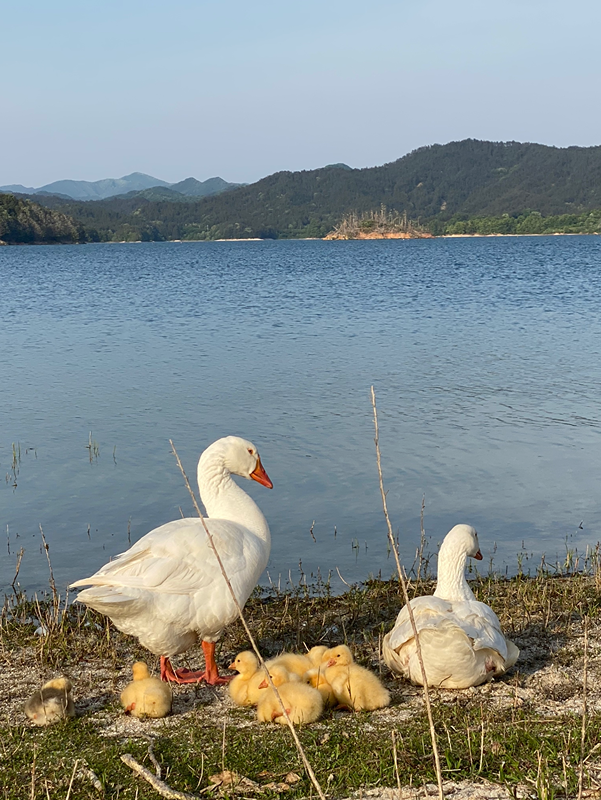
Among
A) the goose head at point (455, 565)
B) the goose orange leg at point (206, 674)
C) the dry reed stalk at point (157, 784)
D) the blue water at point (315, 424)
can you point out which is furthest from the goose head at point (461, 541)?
the dry reed stalk at point (157, 784)

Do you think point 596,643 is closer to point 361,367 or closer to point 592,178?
point 361,367

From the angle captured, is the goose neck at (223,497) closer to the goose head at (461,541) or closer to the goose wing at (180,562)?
the goose wing at (180,562)

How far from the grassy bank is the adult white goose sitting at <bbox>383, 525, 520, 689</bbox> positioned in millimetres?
118

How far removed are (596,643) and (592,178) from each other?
167481mm

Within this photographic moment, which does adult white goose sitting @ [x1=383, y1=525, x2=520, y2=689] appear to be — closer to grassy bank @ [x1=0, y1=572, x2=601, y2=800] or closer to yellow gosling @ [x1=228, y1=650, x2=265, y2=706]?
grassy bank @ [x1=0, y1=572, x2=601, y2=800]

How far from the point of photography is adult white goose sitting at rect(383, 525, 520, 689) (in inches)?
196

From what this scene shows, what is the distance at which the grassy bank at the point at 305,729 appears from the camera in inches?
158

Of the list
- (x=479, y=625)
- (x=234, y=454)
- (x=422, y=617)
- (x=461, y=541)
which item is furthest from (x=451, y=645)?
(x=234, y=454)

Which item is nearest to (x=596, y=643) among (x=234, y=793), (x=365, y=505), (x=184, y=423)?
(x=234, y=793)

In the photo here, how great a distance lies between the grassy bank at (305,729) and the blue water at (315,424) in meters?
1.88

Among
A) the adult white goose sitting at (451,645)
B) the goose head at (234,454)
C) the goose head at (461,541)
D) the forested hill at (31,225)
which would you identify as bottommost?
the adult white goose sitting at (451,645)

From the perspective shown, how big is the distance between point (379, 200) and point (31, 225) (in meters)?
84.3

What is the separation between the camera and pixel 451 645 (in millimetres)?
4977

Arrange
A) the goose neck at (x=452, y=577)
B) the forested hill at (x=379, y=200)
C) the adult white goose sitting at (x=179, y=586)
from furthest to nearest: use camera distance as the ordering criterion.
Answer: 1. the forested hill at (x=379, y=200)
2. the goose neck at (x=452, y=577)
3. the adult white goose sitting at (x=179, y=586)
